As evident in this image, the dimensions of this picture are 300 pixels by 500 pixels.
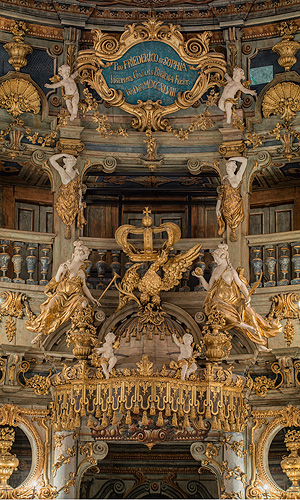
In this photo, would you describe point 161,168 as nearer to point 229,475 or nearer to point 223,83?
point 223,83

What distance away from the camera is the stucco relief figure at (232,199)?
21.6 meters

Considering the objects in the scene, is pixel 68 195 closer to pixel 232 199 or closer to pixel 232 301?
pixel 232 199

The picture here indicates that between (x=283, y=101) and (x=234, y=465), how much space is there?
22.2ft

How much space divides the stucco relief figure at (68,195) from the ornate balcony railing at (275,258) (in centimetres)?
318

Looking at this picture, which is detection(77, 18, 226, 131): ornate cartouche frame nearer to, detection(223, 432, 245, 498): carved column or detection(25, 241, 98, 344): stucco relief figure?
detection(25, 241, 98, 344): stucco relief figure

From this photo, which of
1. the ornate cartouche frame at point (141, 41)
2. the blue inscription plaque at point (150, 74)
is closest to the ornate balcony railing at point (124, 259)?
the ornate cartouche frame at point (141, 41)

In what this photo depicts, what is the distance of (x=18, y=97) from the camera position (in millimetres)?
21891

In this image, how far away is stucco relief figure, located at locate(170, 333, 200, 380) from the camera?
64.7ft

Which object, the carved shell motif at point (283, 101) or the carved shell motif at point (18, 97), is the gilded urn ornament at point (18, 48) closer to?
the carved shell motif at point (18, 97)

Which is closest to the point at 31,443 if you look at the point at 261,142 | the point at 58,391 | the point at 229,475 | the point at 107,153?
the point at 58,391

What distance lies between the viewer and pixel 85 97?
22.2 metres

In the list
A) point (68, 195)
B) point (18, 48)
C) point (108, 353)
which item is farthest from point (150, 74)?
point (108, 353)

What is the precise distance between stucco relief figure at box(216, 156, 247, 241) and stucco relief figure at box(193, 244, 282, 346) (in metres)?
1.01

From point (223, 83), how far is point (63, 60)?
308 centimetres
